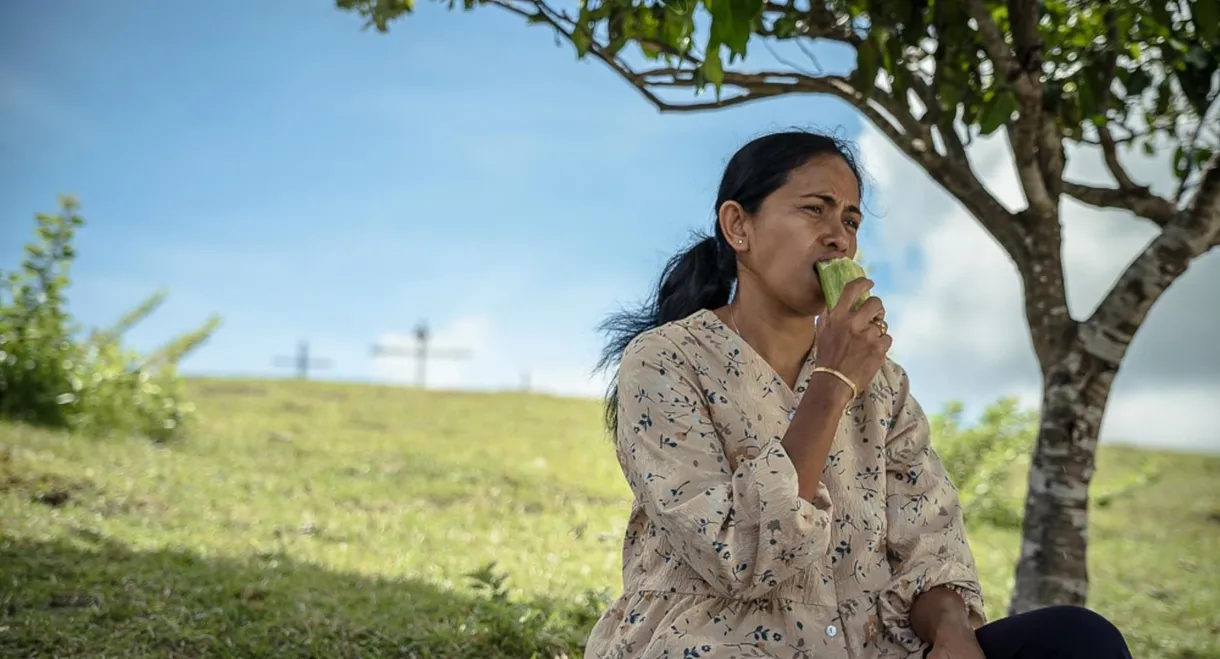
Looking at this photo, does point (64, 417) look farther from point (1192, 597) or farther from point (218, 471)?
point (1192, 597)

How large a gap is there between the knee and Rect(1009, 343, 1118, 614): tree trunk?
2.70 meters

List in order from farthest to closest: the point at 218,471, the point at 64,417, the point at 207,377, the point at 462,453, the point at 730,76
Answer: the point at 207,377, the point at 462,453, the point at 64,417, the point at 218,471, the point at 730,76

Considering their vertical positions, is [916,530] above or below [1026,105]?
below

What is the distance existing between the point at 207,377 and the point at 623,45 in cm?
1766

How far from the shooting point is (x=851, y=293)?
2.48m

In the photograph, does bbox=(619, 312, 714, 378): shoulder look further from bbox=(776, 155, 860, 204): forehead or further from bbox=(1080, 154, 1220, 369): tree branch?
bbox=(1080, 154, 1220, 369): tree branch

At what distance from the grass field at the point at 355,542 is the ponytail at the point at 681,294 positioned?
172cm

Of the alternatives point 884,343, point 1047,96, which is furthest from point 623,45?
point 884,343

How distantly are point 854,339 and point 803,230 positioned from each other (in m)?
0.35

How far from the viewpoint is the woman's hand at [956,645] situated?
8.21ft

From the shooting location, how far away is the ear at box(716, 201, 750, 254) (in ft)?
9.12

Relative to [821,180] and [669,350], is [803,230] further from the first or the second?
[669,350]

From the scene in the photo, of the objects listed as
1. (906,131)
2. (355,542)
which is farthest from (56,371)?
(906,131)

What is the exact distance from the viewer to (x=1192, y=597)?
910 centimetres
